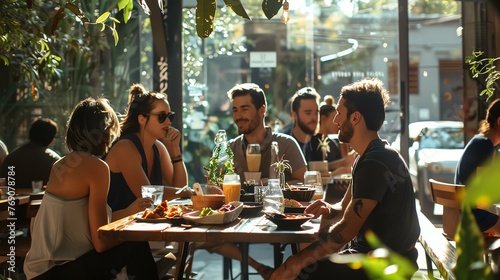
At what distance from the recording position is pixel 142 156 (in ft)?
13.5

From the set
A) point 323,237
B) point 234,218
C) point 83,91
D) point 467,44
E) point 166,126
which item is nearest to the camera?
point 323,237

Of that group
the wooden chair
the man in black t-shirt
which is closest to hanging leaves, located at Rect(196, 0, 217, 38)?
the man in black t-shirt

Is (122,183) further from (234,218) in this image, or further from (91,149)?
(234,218)

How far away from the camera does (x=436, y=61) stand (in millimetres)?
7891

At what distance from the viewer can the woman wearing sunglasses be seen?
3.94m

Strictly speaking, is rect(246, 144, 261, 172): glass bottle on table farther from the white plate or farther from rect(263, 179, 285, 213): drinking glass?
the white plate

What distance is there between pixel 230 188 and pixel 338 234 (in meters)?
0.93

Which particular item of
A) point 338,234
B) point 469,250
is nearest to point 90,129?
point 338,234

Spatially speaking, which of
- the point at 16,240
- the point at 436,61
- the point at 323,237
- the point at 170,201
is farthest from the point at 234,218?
the point at 436,61

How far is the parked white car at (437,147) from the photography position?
25.4ft

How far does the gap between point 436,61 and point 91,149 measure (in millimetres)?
5656

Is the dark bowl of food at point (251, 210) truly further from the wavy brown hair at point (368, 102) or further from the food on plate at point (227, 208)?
the wavy brown hair at point (368, 102)

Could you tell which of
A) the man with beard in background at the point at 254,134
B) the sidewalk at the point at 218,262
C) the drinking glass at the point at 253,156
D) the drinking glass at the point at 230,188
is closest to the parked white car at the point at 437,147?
the sidewalk at the point at 218,262

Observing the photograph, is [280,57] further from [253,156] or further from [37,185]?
[253,156]
